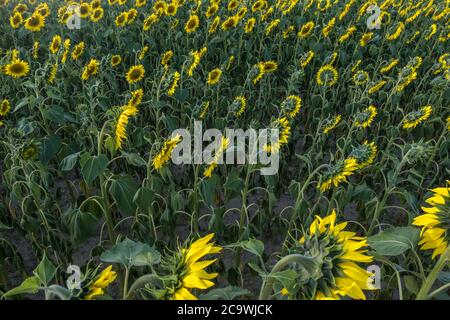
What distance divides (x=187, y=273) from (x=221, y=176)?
1.80m

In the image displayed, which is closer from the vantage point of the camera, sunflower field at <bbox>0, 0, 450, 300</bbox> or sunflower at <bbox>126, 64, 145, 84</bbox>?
sunflower field at <bbox>0, 0, 450, 300</bbox>

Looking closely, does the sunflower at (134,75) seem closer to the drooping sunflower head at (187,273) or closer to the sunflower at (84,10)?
the sunflower at (84,10)

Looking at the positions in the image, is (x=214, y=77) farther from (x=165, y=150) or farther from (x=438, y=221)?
(x=438, y=221)

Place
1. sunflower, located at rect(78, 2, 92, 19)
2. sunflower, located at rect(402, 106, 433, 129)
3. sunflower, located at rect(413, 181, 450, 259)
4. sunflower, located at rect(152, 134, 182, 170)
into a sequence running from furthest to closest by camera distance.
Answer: sunflower, located at rect(78, 2, 92, 19) → sunflower, located at rect(402, 106, 433, 129) → sunflower, located at rect(152, 134, 182, 170) → sunflower, located at rect(413, 181, 450, 259)

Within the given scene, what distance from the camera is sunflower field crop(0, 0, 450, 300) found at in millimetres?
966

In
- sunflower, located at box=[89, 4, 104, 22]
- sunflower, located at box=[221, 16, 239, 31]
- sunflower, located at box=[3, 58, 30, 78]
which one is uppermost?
sunflower, located at box=[89, 4, 104, 22]

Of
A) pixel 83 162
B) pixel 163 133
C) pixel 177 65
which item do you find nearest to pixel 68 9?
pixel 177 65

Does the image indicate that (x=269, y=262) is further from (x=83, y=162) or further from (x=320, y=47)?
(x=320, y=47)

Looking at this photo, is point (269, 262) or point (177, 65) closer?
point (269, 262)

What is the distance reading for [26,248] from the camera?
232 cm

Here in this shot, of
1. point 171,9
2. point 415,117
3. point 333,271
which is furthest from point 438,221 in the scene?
point 171,9

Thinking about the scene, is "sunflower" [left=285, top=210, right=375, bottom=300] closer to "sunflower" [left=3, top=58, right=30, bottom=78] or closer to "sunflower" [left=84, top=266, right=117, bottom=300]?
"sunflower" [left=84, top=266, right=117, bottom=300]

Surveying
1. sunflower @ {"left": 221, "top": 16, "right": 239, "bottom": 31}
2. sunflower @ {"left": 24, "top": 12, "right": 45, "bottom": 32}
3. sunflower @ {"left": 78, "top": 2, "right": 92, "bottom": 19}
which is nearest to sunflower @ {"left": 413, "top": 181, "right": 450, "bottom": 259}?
sunflower @ {"left": 221, "top": 16, "right": 239, "bottom": 31}
